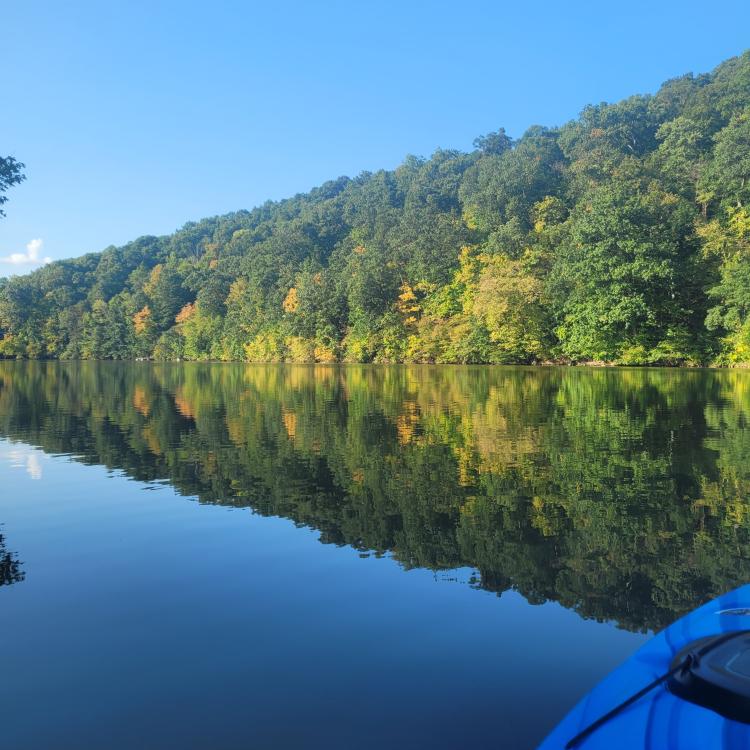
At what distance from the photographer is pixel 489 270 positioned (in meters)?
56.5

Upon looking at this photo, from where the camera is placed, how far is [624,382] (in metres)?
30.6

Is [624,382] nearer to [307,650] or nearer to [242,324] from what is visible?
[307,650]

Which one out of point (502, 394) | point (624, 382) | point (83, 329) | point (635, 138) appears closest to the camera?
point (502, 394)

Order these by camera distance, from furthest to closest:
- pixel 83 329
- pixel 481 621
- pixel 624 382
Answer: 1. pixel 83 329
2. pixel 624 382
3. pixel 481 621

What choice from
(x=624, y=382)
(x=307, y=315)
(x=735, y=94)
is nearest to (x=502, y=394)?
(x=624, y=382)

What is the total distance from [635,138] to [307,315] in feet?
147

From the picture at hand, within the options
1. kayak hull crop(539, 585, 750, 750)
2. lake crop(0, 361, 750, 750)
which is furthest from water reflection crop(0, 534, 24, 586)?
kayak hull crop(539, 585, 750, 750)

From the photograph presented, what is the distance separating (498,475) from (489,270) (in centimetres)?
4808

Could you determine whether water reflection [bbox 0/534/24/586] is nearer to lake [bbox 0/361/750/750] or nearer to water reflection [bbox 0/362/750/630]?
lake [bbox 0/361/750/750]

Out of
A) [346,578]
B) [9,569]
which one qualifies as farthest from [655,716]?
[9,569]

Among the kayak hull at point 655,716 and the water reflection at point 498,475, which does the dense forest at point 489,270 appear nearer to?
the water reflection at point 498,475

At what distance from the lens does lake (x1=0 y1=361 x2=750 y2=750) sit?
3949mm

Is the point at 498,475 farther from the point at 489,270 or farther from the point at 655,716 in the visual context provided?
Result: the point at 489,270

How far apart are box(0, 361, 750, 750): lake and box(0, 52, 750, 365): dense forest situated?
34.1 m
